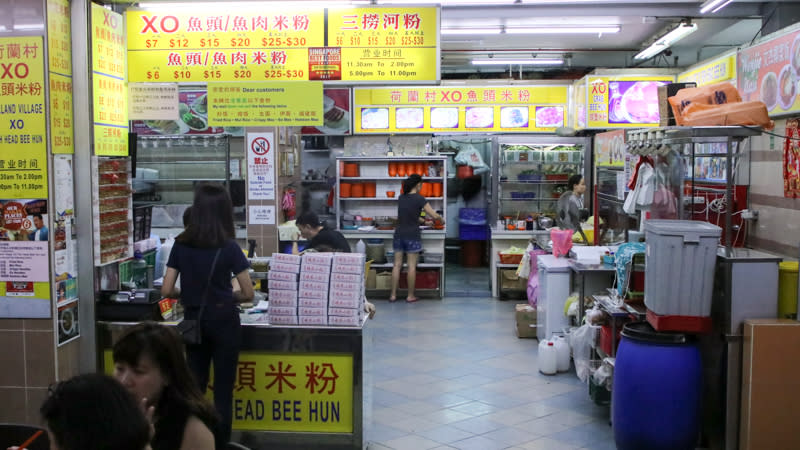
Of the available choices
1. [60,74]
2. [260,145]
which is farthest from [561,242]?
[60,74]

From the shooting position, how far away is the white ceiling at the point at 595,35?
700 cm

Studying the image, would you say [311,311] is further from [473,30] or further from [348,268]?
[473,30]

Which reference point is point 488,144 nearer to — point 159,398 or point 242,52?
point 242,52

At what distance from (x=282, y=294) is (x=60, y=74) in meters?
2.04

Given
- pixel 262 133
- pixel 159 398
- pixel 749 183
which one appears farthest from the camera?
pixel 262 133

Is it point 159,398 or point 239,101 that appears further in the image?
point 239,101

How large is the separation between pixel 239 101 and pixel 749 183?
5.40 meters

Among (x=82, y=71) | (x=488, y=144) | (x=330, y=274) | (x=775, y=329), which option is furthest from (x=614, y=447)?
(x=488, y=144)

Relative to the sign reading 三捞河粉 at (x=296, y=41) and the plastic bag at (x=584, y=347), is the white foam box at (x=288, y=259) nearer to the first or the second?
the sign reading 三捞河粉 at (x=296, y=41)

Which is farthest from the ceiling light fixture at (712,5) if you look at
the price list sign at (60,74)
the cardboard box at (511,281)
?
the price list sign at (60,74)

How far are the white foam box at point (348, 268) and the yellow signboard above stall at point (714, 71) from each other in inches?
207

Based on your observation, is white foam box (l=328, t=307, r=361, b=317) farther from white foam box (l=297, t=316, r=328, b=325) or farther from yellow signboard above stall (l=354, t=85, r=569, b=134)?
yellow signboard above stall (l=354, t=85, r=569, b=134)

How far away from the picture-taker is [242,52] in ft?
18.6

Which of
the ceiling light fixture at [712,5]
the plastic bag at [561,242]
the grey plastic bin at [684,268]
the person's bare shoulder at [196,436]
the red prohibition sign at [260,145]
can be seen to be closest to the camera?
the person's bare shoulder at [196,436]
